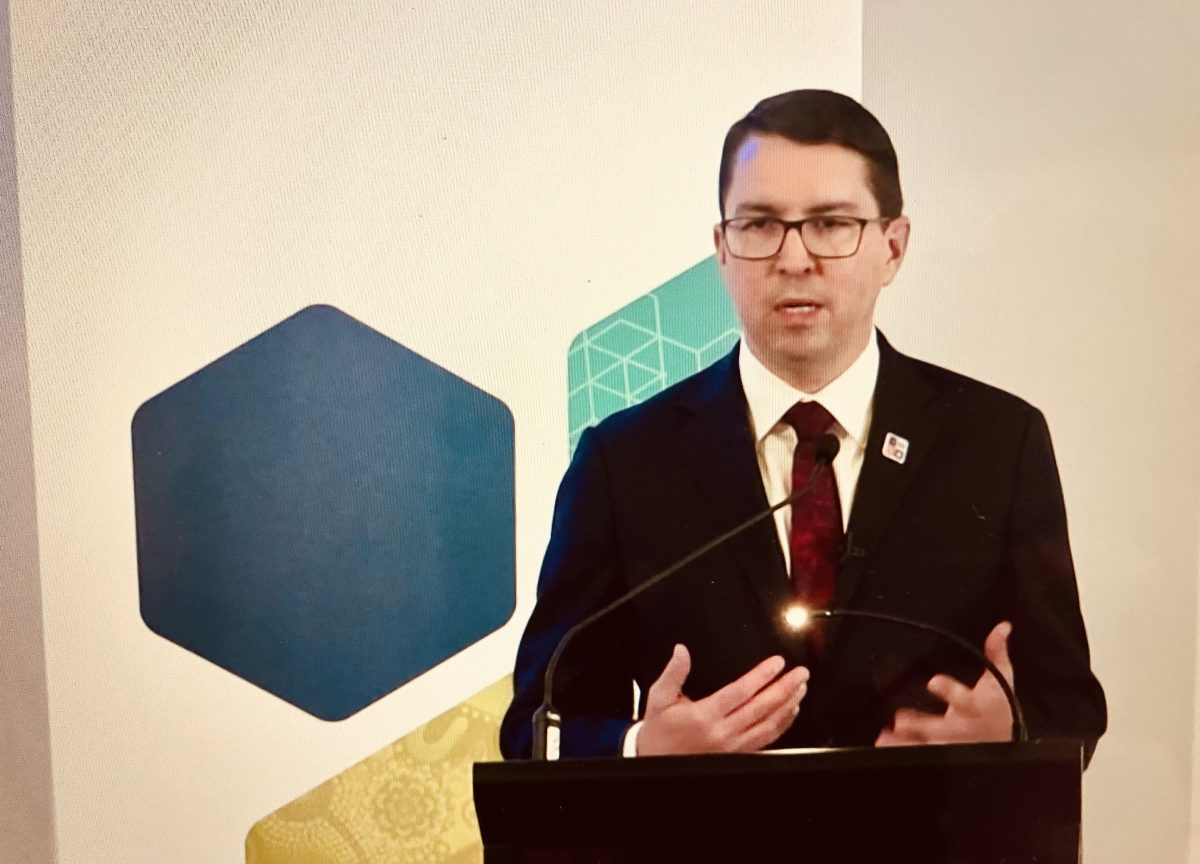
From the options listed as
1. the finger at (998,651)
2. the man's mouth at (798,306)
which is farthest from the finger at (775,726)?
the man's mouth at (798,306)

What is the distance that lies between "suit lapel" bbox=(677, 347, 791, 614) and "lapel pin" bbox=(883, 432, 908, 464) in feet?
0.49

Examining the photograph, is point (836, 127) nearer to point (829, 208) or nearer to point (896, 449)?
point (829, 208)

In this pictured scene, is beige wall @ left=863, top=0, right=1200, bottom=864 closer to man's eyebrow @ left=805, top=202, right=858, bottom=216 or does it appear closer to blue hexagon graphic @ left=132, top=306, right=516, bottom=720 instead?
man's eyebrow @ left=805, top=202, right=858, bottom=216

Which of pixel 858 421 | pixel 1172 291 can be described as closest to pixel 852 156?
pixel 858 421

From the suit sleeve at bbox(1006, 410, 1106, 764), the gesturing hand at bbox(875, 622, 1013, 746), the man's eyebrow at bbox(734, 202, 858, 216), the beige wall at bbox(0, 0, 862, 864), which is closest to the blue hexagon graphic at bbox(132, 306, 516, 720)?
the beige wall at bbox(0, 0, 862, 864)

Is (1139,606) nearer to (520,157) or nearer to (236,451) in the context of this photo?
(520,157)

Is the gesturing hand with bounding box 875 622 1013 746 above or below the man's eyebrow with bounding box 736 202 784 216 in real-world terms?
below

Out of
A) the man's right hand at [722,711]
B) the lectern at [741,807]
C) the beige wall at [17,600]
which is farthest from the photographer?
the beige wall at [17,600]

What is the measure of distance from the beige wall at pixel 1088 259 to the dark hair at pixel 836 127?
24mm

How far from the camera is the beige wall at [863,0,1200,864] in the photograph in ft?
3.82

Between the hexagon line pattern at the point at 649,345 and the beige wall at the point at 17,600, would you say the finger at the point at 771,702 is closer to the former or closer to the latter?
the hexagon line pattern at the point at 649,345

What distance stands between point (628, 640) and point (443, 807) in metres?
0.32

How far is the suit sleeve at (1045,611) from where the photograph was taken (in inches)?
45.9

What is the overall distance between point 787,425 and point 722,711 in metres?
0.34
